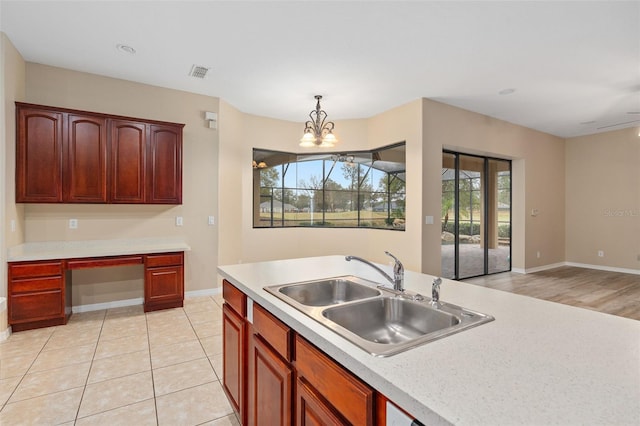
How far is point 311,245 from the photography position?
19.1 ft

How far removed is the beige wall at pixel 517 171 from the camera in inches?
186

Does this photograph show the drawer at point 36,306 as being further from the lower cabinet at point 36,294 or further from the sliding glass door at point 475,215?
the sliding glass door at point 475,215

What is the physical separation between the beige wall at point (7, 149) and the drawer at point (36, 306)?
9 centimetres

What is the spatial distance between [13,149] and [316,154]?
13.5ft

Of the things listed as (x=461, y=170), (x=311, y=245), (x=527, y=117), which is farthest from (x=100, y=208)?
(x=527, y=117)

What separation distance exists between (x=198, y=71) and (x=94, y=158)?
1595mm

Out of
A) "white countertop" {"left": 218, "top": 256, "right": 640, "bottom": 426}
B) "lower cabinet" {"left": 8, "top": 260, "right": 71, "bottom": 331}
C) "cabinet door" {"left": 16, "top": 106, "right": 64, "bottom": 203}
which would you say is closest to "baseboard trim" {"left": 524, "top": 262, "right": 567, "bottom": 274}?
"white countertop" {"left": 218, "top": 256, "right": 640, "bottom": 426}

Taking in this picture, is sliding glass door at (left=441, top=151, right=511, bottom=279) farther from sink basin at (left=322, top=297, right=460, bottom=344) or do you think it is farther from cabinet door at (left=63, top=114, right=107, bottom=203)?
cabinet door at (left=63, top=114, right=107, bottom=203)

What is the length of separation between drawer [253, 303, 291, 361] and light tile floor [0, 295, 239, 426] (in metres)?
0.90

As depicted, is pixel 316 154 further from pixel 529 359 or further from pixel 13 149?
pixel 529 359

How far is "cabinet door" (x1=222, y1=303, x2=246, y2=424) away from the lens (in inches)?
67.5

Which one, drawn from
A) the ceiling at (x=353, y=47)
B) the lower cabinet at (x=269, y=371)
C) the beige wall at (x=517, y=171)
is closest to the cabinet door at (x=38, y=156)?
the ceiling at (x=353, y=47)

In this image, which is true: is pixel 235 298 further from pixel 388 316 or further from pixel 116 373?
pixel 116 373

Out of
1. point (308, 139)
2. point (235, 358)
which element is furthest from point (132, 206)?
point (235, 358)
